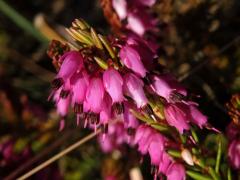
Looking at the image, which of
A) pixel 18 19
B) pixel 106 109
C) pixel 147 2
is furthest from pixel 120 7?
pixel 18 19

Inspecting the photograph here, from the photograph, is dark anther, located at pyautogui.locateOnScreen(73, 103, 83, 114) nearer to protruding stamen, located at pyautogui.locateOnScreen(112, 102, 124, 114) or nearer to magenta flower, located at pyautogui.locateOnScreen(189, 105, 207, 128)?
protruding stamen, located at pyautogui.locateOnScreen(112, 102, 124, 114)

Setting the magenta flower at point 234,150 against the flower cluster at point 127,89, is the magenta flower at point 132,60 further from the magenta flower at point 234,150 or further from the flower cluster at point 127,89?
the magenta flower at point 234,150

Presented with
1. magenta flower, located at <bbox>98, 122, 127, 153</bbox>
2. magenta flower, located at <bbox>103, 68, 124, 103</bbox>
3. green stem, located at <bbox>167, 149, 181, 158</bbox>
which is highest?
magenta flower, located at <bbox>98, 122, 127, 153</bbox>

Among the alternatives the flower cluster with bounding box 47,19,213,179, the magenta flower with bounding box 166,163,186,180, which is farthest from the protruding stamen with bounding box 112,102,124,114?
the magenta flower with bounding box 166,163,186,180

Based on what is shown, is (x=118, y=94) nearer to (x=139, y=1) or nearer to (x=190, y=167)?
(x=190, y=167)

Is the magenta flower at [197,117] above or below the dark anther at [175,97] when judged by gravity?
below

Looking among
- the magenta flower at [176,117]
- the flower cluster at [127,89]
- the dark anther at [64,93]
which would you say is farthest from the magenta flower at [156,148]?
the dark anther at [64,93]
